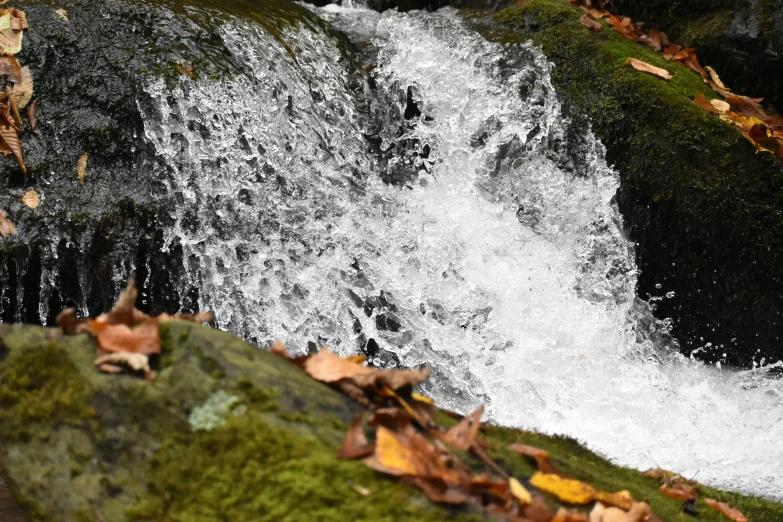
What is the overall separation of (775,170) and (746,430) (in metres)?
Result: 1.70

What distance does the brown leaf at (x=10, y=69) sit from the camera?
14.0 feet

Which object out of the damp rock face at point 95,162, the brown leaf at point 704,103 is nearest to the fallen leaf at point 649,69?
the brown leaf at point 704,103

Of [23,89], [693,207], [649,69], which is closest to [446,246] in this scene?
[693,207]

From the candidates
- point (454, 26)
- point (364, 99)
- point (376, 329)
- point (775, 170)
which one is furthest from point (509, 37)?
point (376, 329)

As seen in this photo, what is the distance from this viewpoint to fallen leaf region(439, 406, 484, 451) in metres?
1.89

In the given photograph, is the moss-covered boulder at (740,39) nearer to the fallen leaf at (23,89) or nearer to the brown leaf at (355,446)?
the fallen leaf at (23,89)

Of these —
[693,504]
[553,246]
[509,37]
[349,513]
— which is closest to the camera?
[349,513]

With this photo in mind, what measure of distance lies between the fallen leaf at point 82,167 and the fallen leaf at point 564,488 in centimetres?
326

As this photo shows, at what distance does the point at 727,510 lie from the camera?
2.70m

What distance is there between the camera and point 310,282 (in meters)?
4.41

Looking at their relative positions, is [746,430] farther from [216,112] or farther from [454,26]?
[454,26]

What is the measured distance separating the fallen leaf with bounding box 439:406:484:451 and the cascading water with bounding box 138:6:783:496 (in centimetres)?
204

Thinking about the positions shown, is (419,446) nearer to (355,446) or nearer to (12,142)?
(355,446)

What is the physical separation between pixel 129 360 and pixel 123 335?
3.7 inches
